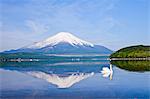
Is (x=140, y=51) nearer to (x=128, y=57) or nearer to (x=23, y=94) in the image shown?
(x=128, y=57)

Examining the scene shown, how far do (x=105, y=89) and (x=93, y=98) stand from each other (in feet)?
2.69

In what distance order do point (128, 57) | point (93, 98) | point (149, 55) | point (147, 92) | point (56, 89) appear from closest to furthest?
point (93, 98), point (147, 92), point (56, 89), point (149, 55), point (128, 57)

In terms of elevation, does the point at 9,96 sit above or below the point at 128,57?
below

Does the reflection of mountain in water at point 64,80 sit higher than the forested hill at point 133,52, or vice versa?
the forested hill at point 133,52

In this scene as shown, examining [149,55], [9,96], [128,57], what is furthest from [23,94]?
[128,57]

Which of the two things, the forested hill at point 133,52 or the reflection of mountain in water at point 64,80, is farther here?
the forested hill at point 133,52

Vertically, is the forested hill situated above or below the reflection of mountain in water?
above

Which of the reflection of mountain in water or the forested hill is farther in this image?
the forested hill

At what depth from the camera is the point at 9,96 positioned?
491 centimetres

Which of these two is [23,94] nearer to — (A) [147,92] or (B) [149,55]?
(A) [147,92]

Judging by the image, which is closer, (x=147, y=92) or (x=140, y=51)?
(x=147, y=92)

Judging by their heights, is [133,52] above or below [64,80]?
above

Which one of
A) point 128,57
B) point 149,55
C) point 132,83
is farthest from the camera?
point 128,57

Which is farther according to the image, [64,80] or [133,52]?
[133,52]
